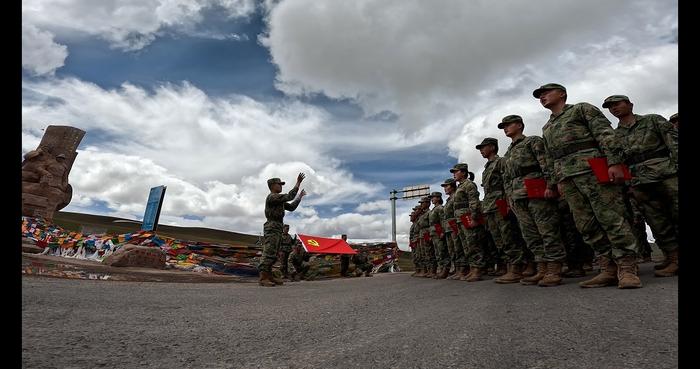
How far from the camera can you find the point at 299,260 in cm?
1199

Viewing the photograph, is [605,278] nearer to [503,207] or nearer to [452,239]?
[503,207]

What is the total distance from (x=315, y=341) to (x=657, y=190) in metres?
4.84

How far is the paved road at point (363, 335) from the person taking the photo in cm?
136

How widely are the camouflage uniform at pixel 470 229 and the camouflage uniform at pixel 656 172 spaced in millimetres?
2347

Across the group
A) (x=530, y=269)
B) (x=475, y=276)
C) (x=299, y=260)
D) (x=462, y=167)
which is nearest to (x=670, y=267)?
(x=530, y=269)

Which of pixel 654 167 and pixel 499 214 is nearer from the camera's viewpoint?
pixel 654 167

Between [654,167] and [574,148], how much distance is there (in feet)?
4.32

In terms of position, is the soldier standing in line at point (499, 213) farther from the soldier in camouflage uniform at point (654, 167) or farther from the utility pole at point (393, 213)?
the utility pole at point (393, 213)

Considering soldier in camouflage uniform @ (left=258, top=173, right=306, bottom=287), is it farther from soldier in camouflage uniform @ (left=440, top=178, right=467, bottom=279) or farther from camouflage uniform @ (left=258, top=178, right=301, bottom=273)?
soldier in camouflage uniform @ (left=440, top=178, right=467, bottom=279)

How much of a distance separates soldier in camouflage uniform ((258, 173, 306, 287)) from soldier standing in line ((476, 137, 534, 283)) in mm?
3273
